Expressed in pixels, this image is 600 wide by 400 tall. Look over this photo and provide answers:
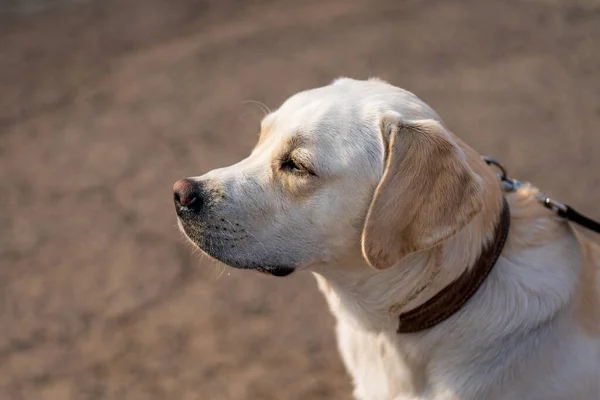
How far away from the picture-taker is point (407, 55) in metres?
6.03

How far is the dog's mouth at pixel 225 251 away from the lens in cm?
248

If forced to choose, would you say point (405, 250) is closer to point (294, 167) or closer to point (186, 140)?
point (294, 167)

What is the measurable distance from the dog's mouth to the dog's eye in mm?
327

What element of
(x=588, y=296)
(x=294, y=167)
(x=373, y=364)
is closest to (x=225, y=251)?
(x=294, y=167)

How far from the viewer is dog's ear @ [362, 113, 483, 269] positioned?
220cm

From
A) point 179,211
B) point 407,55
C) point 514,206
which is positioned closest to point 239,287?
point 179,211

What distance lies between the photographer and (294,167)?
2436 millimetres

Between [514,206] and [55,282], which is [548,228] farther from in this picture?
[55,282]

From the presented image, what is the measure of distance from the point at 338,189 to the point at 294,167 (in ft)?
0.60

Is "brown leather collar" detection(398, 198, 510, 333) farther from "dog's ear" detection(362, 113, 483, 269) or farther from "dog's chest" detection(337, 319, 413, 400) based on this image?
"dog's ear" detection(362, 113, 483, 269)

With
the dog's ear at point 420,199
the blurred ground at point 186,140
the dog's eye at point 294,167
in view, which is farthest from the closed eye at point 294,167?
the blurred ground at point 186,140

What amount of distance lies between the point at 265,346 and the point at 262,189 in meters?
1.69

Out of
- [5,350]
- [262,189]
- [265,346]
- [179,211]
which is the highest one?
[262,189]

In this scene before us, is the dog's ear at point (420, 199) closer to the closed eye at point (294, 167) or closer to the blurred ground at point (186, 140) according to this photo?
the closed eye at point (294, 167)
